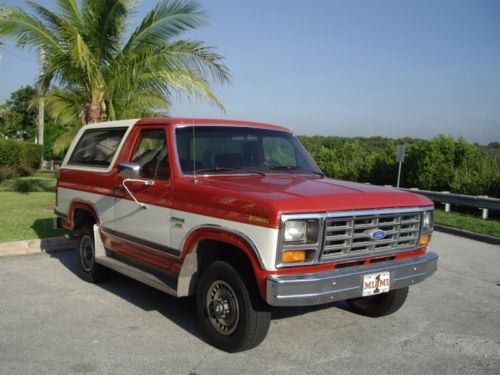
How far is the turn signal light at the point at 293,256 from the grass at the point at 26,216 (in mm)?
6312

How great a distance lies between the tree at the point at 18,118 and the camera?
1663 inches

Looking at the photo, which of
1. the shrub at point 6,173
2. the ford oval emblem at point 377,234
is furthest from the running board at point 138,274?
the shrub at point 6,173

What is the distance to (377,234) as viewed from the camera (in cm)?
463

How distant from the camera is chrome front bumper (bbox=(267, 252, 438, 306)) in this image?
407 cm

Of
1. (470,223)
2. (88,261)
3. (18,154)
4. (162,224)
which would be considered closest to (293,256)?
(162,224)

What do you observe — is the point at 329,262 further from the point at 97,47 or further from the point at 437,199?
the point at 437,199

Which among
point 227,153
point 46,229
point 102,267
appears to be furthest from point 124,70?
point 227,153

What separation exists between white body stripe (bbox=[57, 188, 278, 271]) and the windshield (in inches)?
21.3

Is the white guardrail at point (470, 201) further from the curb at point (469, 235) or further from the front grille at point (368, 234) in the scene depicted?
the front grille at point (368, 234)

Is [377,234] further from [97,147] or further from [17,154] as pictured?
[17,154]

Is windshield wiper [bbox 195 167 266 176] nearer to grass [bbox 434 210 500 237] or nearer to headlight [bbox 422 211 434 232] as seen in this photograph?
headlight [bbox 422 211 434 232]

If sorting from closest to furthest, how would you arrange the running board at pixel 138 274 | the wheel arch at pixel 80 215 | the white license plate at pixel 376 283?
the white license plate at pixel 376 283
the running board at pixel 138 274
the wheel arch at pixel 80 215

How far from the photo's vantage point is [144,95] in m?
14.4

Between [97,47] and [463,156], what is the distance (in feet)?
44.6
